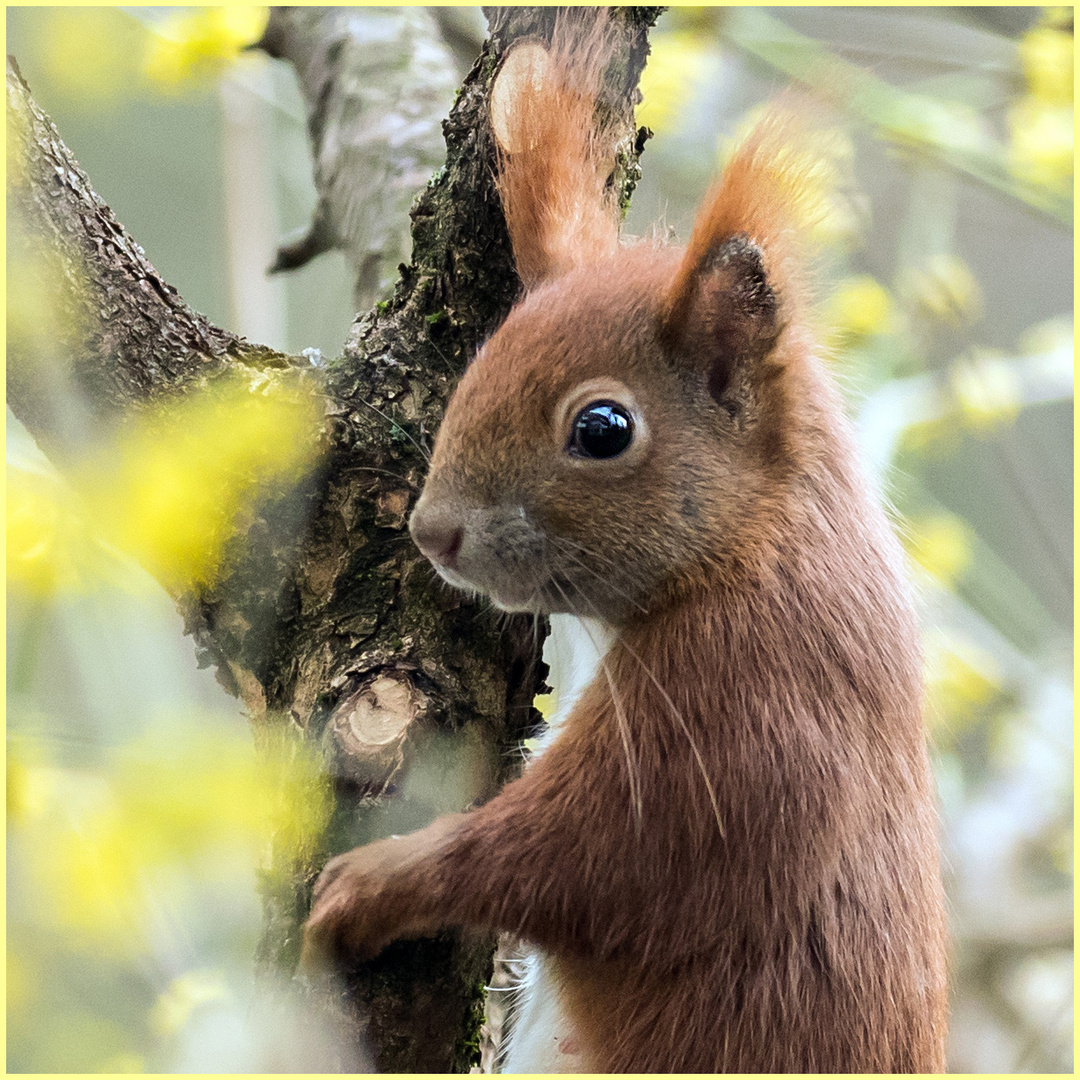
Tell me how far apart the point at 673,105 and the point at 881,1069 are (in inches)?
77.1

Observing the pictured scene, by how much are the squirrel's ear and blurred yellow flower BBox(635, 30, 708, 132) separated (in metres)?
0.88

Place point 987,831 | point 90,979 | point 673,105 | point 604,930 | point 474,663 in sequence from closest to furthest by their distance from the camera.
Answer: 1. point 90,979
2. point 604,930
3. point 474,663
4. point 673,105
5. point 987,831

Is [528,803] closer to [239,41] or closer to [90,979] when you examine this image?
[90,979]

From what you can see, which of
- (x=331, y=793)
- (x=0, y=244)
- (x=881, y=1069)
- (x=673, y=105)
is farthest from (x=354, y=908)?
(x=673, y=105)

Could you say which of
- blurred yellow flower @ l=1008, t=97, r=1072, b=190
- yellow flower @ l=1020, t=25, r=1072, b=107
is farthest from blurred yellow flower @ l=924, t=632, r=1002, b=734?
yellow flower @ l=1020, t=25, r=1072, b=107

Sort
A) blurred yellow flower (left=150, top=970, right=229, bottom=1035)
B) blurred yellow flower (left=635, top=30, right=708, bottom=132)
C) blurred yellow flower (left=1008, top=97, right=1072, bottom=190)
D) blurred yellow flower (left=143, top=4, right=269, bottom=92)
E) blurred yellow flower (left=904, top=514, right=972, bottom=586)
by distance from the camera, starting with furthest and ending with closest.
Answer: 1. blurred yellow flower (left=904, top=514, right=972, bottom=586)
2. blurred yellow flower (left=1008, top=97, right=1072, bottom=190)
3. blurred yellow flower (left=635, top=30, right=708, bottom=132)
4. blurred yellow flower (left=143, top=4, right=269, bottom=92)
5. blurred yellow flower (left=150, top=970, right=229, bottom=1035)

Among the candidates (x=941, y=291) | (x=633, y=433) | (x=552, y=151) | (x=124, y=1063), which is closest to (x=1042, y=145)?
(x=941, y=291)

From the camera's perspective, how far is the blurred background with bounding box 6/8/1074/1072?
1.23 metres

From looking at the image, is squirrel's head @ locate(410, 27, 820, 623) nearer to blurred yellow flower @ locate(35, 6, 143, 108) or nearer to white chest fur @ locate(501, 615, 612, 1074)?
white chest fur @ locate(501, 615, 612, 1074)

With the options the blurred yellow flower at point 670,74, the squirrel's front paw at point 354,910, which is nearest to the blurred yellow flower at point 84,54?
the blurred yellow flower at point 670,74

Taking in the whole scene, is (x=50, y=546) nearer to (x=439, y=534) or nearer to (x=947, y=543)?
(x=439, y=534)

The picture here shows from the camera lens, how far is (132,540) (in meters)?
1.28

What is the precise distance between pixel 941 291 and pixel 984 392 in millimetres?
312

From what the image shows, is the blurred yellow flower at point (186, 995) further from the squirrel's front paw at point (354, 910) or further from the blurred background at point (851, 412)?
the squirrel's front paw at point (354, 910)
